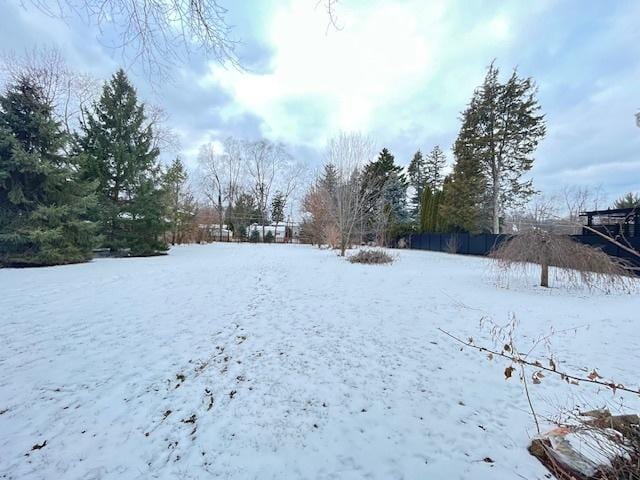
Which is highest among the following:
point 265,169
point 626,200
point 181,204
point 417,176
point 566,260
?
point 265,169

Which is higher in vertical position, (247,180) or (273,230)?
(247,180)

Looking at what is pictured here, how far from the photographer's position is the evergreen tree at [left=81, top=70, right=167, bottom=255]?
10.7m

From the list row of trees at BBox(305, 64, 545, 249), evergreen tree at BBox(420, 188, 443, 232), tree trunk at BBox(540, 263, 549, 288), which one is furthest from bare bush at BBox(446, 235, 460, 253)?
tree trunk at BBox(540, 263, 549, 288)

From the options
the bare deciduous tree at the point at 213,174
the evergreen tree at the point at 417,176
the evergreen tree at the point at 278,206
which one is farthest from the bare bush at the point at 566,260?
the evergreen tree at the point at 278,206

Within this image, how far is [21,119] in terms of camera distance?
25.5ft

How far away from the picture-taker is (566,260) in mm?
5676

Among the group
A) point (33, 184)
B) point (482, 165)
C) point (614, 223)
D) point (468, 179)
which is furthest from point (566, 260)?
point (33, 184)

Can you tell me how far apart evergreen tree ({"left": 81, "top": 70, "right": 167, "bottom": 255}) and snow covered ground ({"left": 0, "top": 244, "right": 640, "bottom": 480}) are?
710 cm

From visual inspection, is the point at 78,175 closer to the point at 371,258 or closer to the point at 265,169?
the point at 371,258

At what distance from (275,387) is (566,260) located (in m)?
6.62

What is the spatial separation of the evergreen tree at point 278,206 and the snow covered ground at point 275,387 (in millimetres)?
25463

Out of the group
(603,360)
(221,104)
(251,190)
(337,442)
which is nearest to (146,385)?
(337,442)

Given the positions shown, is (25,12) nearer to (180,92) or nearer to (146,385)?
(180,92)

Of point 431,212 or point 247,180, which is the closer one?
point 431,212
